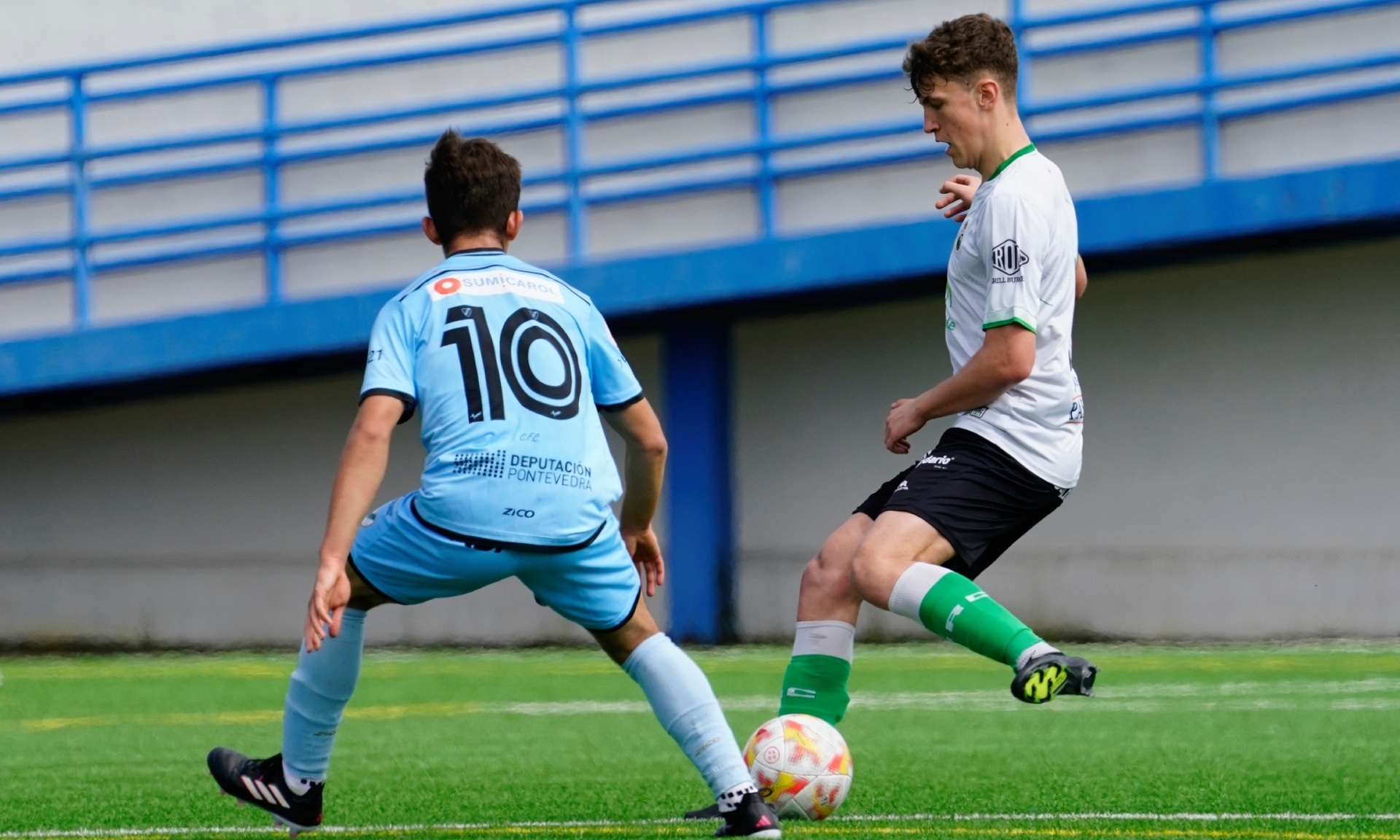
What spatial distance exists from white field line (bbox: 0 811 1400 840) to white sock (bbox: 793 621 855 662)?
1.34 feet

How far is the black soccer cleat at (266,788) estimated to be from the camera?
4004 mm

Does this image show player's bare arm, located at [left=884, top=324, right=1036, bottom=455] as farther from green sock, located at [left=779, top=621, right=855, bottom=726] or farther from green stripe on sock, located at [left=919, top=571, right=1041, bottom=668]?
green sock, located at [left=779, top=621, right=855, bottom=726]

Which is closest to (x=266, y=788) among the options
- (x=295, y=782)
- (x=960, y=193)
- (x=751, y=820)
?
(x=295, y=782)

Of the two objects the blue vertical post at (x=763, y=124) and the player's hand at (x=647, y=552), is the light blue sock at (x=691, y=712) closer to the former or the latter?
the player's hand at (x=647, y=552)

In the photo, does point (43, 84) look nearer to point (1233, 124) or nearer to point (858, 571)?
point (1233, 124)

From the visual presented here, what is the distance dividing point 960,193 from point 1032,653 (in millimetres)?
1290

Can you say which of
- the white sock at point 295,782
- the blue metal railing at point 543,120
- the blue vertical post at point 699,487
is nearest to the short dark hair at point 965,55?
the white sock at point 295,782

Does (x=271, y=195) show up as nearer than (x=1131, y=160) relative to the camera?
No

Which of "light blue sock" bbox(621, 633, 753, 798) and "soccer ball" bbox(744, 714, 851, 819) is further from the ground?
"light blue sock" bbox(621, 633, 753, 798)

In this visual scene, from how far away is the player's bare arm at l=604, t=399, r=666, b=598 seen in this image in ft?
13.1

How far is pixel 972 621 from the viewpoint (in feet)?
13.4

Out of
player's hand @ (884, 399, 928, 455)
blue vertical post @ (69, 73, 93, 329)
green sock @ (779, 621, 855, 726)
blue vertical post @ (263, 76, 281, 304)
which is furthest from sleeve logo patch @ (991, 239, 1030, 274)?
blue vertical post @ (69, 73, 93, 329)

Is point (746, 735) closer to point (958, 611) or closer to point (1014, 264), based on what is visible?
point (958, 611)

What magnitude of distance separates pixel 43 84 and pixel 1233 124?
8.26 m
